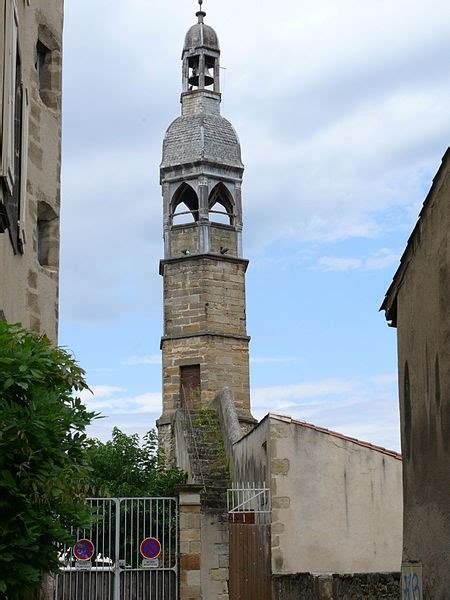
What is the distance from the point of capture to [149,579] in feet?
48.3

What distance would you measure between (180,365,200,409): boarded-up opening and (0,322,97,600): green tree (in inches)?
787

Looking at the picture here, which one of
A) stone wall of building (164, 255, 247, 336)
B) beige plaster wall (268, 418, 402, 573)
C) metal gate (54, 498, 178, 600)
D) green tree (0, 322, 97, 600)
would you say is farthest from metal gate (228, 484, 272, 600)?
stone wall of building (164, 255, 247, 336)

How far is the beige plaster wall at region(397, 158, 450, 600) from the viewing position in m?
7.98

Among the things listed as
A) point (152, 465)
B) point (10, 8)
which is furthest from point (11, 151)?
point (152, 465)

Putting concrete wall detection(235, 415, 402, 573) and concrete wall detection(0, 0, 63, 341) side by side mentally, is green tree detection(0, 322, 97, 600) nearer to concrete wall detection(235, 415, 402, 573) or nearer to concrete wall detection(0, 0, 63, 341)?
concrete wall detection(0, 0, 63, 341)

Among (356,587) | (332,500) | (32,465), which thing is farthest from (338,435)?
(32,465)

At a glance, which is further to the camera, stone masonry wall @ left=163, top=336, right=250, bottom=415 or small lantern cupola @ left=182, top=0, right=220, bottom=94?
small lantern cupola @ left=182, top=0, right=220, bottom=94

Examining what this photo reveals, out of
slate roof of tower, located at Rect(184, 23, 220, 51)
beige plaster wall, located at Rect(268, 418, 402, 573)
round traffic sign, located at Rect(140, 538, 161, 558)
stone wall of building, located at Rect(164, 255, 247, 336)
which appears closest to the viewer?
round traffic sign, located at Rect(140, 538, 161, 558)

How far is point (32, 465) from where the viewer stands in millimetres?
6828

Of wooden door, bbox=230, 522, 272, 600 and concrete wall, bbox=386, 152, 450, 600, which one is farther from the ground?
concrete wall, bbox=386, 152, 450, 600

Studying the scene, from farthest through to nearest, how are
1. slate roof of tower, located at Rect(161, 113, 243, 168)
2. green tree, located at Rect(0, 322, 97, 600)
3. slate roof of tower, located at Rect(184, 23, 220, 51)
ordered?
slate roof of tower, located at Rect(184, 23, 220, 51), slate roof of tower, located at Rect(161, 113, 243, 168), green tree, located at Rect(0, 322, 97, 600)

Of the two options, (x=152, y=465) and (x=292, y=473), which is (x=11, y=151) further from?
(x=152, y=465)

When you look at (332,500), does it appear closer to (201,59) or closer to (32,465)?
(32,465)

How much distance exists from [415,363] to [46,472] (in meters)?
3.58
